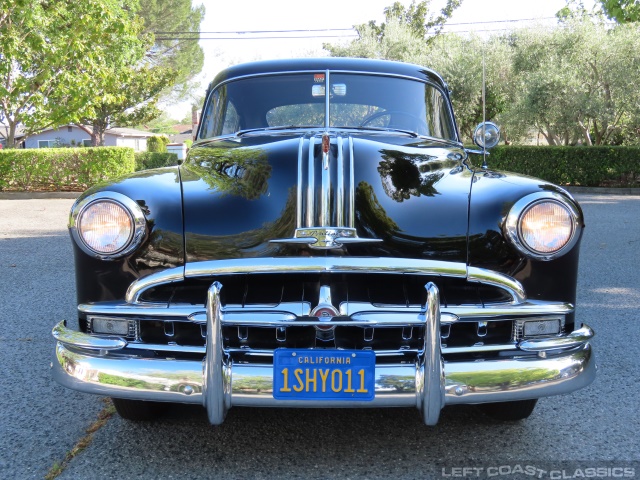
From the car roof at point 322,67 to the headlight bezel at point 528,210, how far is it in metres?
1.62

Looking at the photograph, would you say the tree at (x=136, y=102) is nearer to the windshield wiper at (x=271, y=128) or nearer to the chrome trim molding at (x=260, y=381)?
the windshield wiper at (x=271, y=128)

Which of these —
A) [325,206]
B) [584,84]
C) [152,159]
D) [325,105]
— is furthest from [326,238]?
[152,159]

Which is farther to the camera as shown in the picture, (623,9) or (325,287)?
(623,9)

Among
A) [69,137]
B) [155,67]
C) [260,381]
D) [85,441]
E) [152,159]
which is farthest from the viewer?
[69,137]

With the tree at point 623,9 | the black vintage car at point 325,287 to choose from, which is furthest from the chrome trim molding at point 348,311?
the tree at point 623,9

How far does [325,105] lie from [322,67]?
0.31 metres

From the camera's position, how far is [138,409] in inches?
112

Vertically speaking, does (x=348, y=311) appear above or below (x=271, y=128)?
below

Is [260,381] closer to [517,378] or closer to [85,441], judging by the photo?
[517,378]

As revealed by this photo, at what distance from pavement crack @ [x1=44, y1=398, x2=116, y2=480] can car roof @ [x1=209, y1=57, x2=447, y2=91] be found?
1924 millimetres

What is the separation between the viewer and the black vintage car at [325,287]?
2.24 metres

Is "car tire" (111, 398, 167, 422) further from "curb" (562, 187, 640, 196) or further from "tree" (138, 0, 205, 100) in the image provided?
"tree" (138, 0, 205, 100)

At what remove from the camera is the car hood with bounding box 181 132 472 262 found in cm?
244

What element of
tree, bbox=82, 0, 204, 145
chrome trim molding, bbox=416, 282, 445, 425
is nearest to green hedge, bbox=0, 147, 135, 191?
tree, bbox=82, 0, 204, 145
